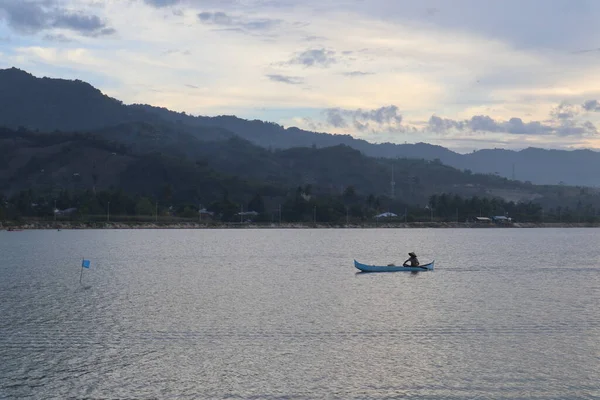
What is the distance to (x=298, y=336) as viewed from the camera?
136ft

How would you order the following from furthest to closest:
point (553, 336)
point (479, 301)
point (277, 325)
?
point (479, 301), point (277, 325), point (553, 336)

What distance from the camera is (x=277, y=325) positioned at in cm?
4488

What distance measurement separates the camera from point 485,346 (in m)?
39.0

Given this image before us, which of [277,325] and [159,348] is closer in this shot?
[159,348]

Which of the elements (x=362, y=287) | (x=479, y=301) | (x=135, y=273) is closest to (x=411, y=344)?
(x=479, y=301)

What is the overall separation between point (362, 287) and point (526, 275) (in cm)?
2299

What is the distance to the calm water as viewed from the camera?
3106 centimetres

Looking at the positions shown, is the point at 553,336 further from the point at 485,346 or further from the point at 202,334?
the point at 202,334

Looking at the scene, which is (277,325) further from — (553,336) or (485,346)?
(553,336)

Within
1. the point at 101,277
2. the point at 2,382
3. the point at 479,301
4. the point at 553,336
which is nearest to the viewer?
the point at 2,382

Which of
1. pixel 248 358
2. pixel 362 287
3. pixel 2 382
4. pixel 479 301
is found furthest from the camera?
pixel 362 287

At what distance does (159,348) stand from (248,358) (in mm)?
5299

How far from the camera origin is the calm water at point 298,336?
31062 mm

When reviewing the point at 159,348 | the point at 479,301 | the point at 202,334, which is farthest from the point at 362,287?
the point at 159,348
